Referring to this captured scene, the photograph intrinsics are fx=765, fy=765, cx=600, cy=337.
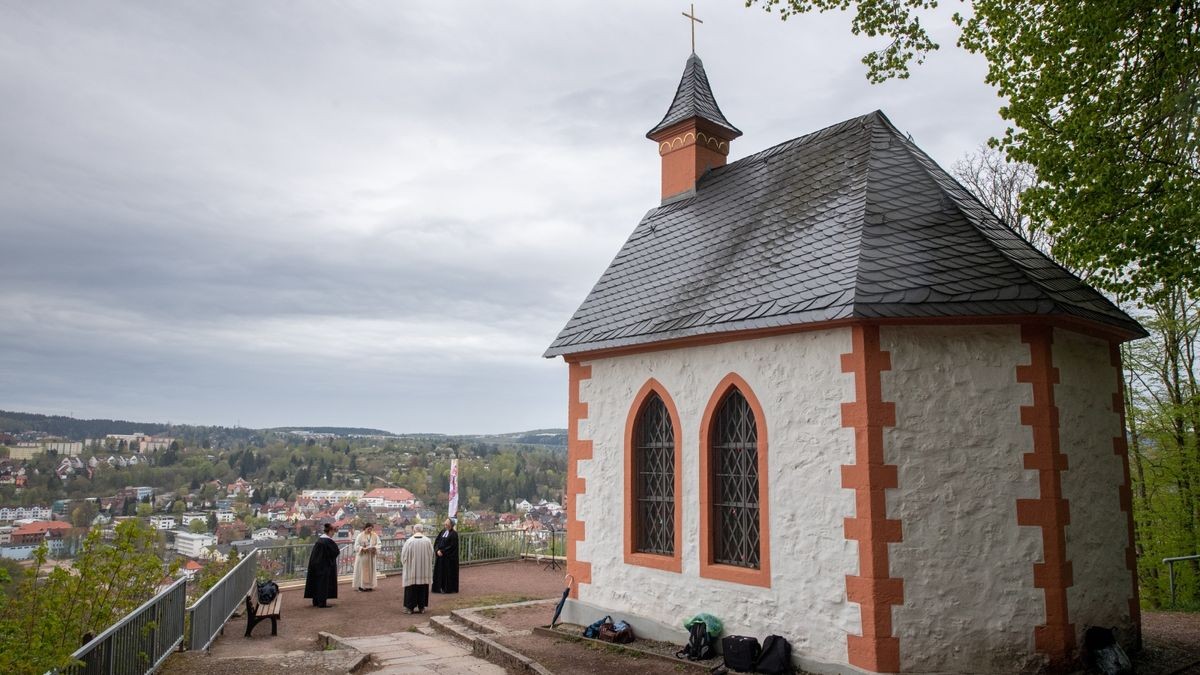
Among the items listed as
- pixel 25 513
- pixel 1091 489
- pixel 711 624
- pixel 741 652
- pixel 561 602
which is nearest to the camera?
pixel 1091 489

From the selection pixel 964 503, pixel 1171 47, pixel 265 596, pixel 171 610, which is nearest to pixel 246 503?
pixel 265 596

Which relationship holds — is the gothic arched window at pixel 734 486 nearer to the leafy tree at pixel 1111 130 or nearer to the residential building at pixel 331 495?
the leafy tree at pixel 1111 130

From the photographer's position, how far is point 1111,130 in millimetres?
8195

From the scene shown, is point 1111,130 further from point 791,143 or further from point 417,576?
point 417,576

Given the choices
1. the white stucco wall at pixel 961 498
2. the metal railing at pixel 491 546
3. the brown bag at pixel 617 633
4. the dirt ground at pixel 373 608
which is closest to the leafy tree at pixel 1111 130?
the white stucco wall at pixel 961 498

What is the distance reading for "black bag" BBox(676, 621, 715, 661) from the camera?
8.75m

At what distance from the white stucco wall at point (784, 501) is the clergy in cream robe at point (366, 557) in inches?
288

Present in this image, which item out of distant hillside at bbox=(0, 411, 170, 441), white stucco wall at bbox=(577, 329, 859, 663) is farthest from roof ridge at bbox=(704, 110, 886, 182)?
distant hillside at bbox=(0, 411, 170, 441)

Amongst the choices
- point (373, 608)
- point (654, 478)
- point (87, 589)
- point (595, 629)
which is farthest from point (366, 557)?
point (654, 478)

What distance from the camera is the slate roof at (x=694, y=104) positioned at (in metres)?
14.1

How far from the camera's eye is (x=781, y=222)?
10383mm

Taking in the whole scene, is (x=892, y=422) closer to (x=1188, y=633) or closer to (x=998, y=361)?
(x=998, y=361)

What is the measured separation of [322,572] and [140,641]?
6834mm

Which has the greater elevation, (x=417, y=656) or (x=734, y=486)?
(x=734, y=486)
